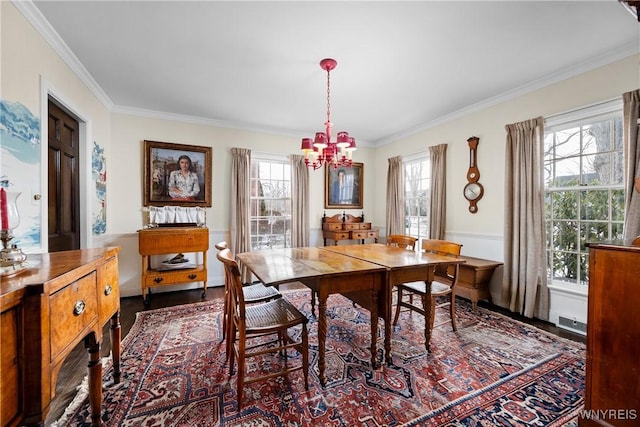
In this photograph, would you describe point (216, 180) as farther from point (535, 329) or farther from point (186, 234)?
point (535, 329)

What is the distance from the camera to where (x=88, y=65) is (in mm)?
2500

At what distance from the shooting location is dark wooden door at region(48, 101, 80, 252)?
2.26 m

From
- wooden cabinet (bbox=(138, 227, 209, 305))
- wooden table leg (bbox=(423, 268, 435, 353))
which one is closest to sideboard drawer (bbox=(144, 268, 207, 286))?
wooden cabinet (bbox=(138, 227, 209, 305))

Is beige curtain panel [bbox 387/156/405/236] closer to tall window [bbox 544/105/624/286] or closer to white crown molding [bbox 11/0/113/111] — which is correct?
tall window [bbox 544/105/624/286]

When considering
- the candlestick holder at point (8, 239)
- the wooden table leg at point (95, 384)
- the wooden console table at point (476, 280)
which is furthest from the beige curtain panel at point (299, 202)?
the candlestick holder at point (8, 239)

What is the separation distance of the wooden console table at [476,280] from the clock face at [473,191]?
89cm

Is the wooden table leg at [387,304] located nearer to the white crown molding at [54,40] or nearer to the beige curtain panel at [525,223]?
the beige curtain panel at [525,223]

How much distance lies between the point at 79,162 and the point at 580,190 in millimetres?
5284

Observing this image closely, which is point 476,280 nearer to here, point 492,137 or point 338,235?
point 492,137

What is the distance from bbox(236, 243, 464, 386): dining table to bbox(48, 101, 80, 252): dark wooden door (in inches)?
67.6

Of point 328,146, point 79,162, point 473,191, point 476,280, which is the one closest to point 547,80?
point 473,191

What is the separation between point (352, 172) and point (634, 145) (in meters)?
3.64

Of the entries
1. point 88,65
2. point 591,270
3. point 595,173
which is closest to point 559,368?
point 591,270

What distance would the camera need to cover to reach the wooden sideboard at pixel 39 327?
75 cm
